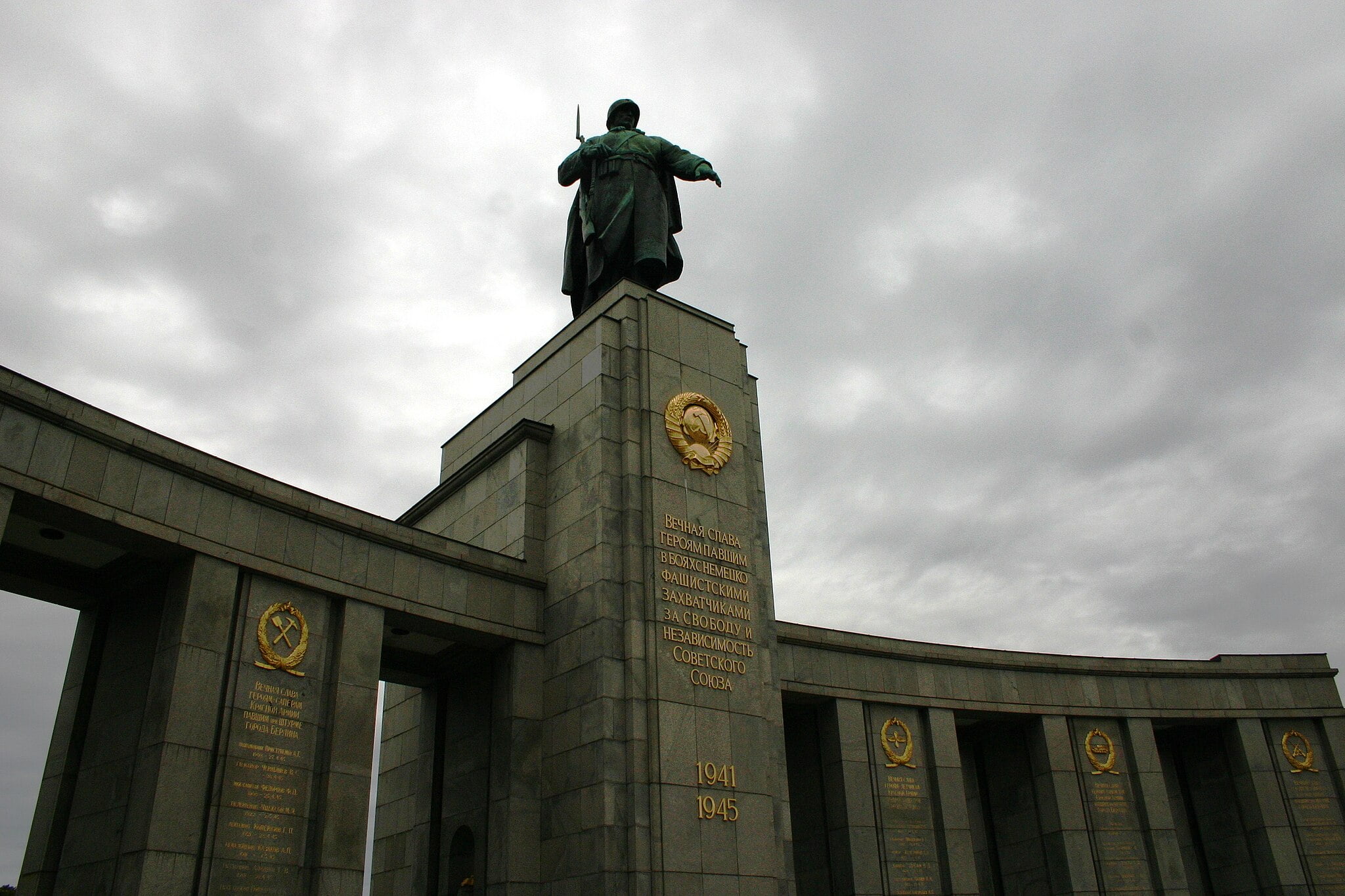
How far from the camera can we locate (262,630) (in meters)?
19.4

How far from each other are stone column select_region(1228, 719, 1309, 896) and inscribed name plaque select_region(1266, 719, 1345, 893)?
1.00ft

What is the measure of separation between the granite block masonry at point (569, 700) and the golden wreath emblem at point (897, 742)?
0.30 feet

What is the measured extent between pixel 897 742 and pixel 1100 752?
273 inches

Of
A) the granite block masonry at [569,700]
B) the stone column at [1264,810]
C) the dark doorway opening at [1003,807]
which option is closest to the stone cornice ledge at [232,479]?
the granite block masonry at [569,700]

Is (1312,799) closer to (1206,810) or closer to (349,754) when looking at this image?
(1206,810)

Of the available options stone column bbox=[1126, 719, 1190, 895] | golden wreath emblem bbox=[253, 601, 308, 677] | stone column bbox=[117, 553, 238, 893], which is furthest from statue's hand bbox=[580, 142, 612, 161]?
stone column bbox=[1126, 719, 1190, 895]

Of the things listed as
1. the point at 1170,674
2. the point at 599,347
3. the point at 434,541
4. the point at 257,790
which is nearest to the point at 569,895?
the point at 257,790

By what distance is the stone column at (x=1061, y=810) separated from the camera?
29781 mm

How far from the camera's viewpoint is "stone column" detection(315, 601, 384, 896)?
18.7m

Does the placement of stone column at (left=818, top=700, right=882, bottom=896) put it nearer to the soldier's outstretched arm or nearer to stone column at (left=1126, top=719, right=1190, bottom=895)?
stone column at (left=1126, top=719, right=1190, bottom=895)

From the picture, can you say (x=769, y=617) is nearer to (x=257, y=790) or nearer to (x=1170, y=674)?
(x=257, y=790)

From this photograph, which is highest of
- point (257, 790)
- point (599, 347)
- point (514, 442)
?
point (599, 347)

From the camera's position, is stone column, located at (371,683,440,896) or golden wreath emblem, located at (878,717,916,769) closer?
stone column, located at (371,683,440,896)

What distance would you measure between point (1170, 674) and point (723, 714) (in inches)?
711
